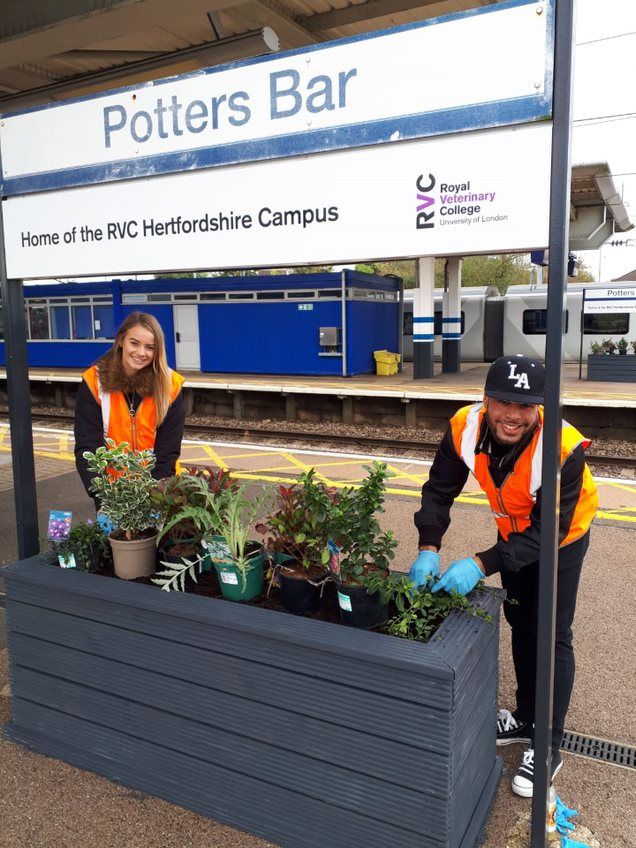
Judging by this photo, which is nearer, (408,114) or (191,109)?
(408,114)

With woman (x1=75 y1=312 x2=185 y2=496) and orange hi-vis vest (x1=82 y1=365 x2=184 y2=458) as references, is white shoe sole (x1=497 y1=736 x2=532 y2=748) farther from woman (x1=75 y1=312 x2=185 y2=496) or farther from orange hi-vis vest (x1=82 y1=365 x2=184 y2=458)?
orange hi-vis vest (x1=82 y1=365 x2=184 y2=458)

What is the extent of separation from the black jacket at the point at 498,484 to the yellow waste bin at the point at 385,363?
47.9 feet

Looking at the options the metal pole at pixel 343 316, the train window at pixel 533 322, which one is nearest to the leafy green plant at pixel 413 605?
the metal pole at pixel 343 316

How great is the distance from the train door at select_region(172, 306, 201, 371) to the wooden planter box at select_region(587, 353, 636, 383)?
9.83 m

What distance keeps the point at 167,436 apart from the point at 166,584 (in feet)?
3.66

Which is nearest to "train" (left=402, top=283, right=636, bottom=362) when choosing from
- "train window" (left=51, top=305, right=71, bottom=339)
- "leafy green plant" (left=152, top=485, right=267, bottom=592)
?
"train window" (left=51, top=305, right=71, bottom=339)

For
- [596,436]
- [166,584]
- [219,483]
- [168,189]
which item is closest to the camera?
[166,584]

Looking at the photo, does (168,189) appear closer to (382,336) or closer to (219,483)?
(219,483)

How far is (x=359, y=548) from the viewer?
103 inches

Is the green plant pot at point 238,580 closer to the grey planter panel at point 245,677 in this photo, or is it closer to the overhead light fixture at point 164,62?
the grey planter panel at point 245,677

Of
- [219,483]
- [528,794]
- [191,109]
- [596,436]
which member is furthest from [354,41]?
[596,436]

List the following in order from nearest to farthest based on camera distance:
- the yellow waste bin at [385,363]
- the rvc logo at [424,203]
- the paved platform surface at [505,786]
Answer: the rvc logo at [424,203] < the paved platform surface at [505,786] < the yellow waste bin at [385,363]

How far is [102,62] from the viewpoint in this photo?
20.5 ft

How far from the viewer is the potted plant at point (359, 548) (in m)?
2.47
